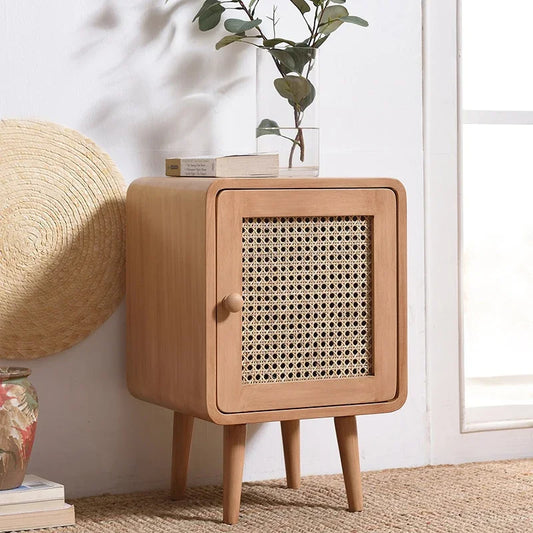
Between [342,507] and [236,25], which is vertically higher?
[236,25]

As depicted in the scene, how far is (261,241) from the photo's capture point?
6.38 ft

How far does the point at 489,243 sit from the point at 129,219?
0.94 m

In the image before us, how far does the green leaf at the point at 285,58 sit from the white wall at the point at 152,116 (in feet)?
0.66

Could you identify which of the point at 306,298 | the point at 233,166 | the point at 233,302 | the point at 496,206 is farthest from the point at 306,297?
the point at 496,206

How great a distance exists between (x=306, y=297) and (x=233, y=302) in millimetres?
174

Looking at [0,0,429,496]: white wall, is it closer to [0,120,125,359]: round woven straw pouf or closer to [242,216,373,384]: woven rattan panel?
[0,120,125,359]: round woven straw pouf

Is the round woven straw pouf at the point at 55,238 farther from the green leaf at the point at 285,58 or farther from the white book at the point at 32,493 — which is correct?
the green leaf at the point at 285,58

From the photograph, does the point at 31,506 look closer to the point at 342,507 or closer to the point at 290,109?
the point at 342,507

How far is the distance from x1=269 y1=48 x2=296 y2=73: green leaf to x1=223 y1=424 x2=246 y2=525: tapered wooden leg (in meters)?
0.71

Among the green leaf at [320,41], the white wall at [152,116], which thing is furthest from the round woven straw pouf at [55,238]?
the green leaf at [320,41]

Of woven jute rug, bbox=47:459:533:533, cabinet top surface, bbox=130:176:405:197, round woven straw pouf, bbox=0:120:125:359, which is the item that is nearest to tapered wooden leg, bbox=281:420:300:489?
woven jute rug, bbox=47:459:533:533

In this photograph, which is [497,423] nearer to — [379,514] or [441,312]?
[441,312]

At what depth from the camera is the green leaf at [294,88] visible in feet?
6.91

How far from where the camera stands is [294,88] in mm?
2109
